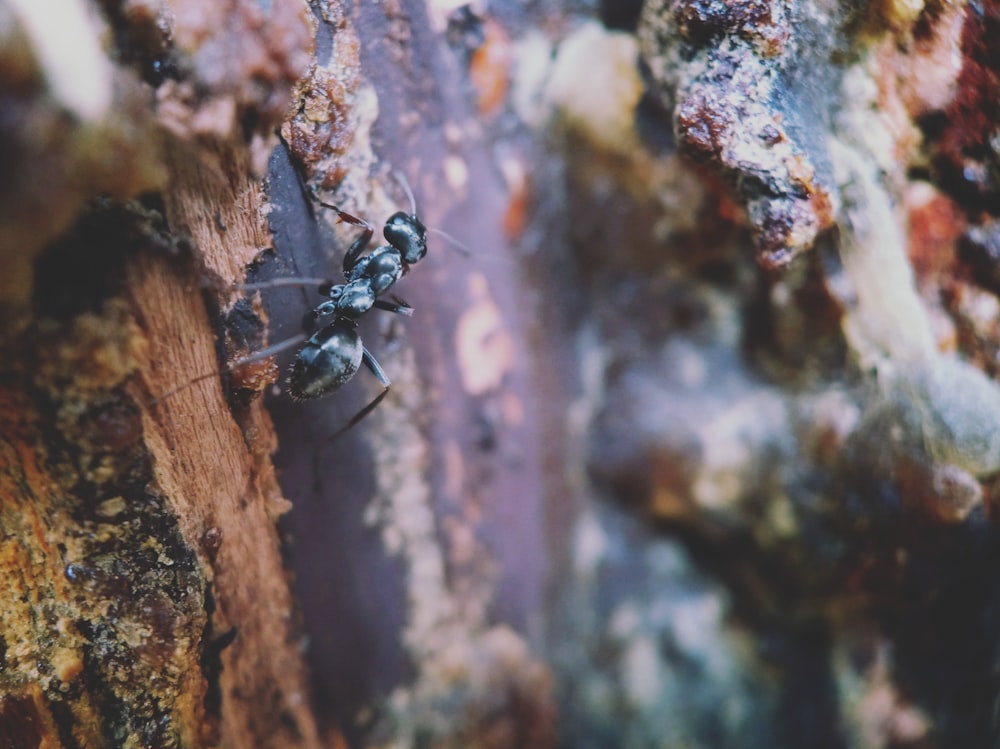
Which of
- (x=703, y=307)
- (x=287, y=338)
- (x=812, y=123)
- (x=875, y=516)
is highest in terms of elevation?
(x=812, y=123)

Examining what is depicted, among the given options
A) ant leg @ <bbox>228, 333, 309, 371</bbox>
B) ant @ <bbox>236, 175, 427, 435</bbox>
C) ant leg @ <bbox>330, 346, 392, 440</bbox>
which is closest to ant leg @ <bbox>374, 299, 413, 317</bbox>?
ant @ <bbox>236, 175, 427, 435</bbox>

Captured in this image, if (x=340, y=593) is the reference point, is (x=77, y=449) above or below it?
above

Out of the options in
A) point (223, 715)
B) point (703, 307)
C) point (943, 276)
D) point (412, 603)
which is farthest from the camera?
point (703, 307)

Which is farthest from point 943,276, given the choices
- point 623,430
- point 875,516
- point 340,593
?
point 340,593

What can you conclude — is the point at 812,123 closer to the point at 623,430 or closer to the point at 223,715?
the point at 623,430

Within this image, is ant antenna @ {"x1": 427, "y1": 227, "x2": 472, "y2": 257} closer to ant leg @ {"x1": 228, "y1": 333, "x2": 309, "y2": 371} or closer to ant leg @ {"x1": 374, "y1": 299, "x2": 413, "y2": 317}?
ant leg @ {"x1": 374, "y1": 299, "x2": 413, "y2": 317}

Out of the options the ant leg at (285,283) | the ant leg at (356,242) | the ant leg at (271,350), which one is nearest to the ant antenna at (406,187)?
the ant leg at (356,242)
